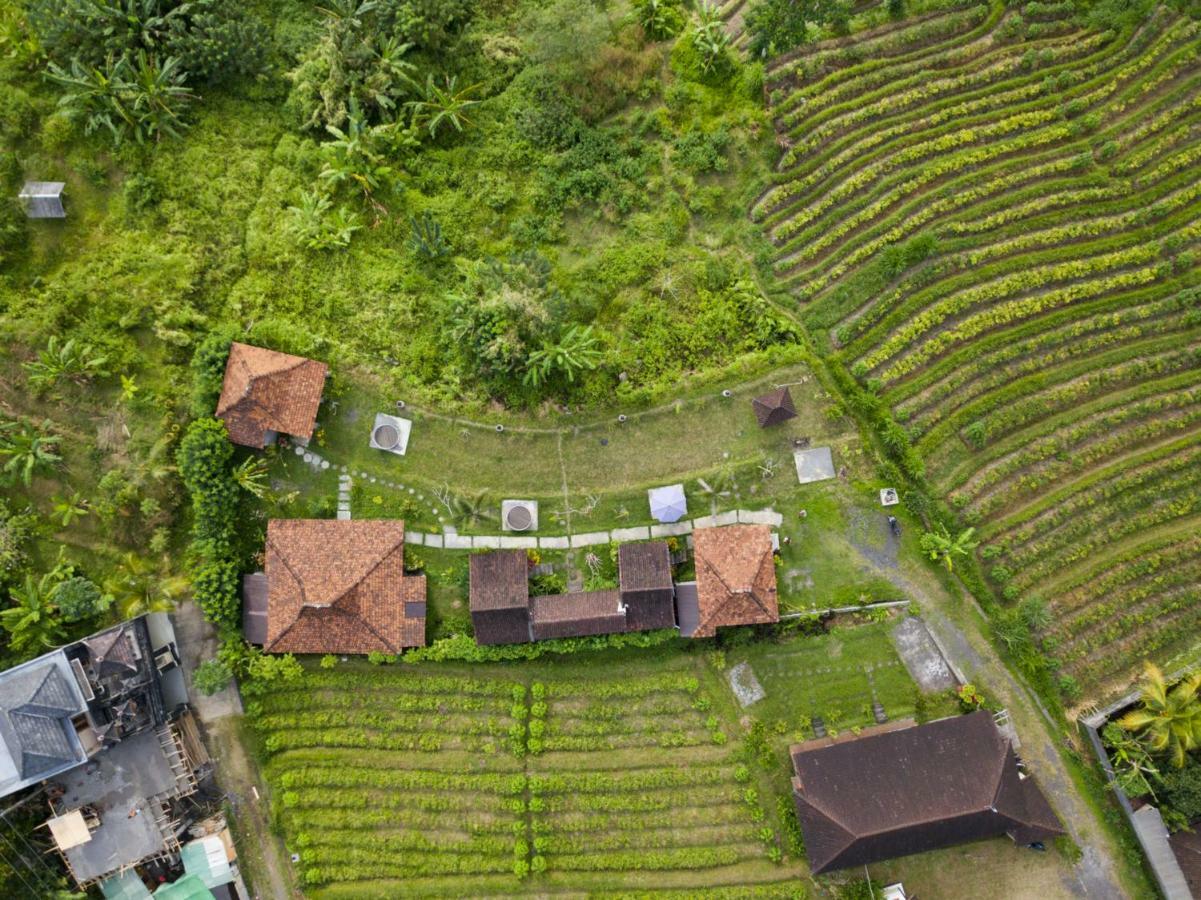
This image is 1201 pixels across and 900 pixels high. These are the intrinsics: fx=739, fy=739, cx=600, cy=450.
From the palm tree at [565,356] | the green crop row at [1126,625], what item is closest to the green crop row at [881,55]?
the palm tree at [565,356]

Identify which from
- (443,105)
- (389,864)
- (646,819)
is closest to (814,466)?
(646,819)

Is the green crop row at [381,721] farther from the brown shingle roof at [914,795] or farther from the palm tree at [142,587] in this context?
the brown shingle roof at [914,795]

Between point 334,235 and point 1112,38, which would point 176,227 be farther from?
point 1112,38

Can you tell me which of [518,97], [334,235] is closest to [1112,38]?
[518,97]

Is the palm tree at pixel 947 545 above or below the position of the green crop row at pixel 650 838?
above

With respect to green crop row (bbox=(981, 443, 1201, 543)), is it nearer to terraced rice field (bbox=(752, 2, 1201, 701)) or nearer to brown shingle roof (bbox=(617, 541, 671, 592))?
terraced rice field (bbox=(752, 2, 1201, 701))

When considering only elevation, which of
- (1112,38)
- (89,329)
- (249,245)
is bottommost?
(89,329)

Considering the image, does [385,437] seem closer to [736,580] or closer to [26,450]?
[26,450]
